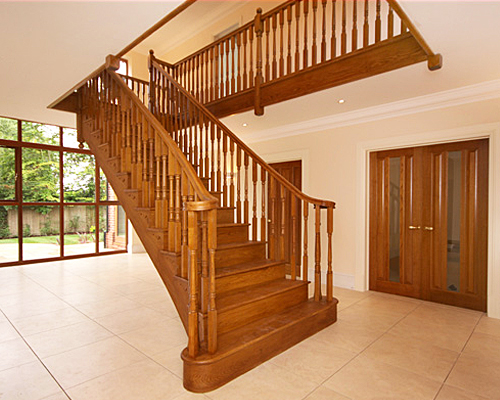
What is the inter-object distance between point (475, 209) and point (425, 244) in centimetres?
70

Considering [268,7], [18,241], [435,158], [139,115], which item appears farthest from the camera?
[18,241]

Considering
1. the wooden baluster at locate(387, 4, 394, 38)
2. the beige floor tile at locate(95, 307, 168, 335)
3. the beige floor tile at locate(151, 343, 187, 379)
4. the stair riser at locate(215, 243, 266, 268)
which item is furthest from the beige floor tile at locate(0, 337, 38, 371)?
the wooden baluster at locate(387, 4, 394, 38)

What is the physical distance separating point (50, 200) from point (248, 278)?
5.76 metres

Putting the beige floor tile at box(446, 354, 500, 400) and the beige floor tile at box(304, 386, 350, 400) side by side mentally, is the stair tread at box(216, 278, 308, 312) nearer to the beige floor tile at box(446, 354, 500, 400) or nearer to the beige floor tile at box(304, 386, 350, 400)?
the beige floor tile at box(304, 386, 350, 400)

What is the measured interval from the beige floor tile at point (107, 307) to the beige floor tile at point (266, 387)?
1992mm

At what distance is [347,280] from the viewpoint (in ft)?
14.8

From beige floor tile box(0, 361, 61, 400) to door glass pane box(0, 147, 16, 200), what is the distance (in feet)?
16.6

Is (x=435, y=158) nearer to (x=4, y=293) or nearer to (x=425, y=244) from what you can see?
(x=425, y=244)

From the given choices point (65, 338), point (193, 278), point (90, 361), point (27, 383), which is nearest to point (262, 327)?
point (193, 278)

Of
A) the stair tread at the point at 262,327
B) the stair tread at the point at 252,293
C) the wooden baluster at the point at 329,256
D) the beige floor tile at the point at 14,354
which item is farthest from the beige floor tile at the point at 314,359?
the beige floor tile at the point at 14,354

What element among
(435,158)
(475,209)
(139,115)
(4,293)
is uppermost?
(139,115)

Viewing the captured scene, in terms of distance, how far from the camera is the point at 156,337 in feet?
9.29

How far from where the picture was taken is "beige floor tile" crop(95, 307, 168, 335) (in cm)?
307

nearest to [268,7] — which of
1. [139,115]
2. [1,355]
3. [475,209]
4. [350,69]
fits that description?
[350,69]
